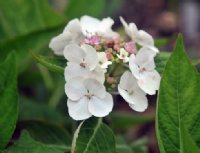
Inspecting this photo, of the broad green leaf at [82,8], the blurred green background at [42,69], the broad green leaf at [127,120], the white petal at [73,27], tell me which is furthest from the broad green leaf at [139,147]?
the broad green leaf at [82,8]

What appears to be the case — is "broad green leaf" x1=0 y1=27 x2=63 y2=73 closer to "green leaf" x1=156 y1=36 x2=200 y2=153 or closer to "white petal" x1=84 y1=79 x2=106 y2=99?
"white petal" x1=84 y1=79 x2=106 y2=99

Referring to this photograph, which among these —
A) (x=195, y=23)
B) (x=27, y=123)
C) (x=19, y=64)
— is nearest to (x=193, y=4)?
(x=195, y=23)

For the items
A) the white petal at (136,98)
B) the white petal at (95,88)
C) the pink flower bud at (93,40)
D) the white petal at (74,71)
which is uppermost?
the pink flower bud at (93,40)

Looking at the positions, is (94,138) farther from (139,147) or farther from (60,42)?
(139,147)

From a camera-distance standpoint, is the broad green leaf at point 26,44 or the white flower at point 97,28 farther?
the broad green leaf at point 26,44

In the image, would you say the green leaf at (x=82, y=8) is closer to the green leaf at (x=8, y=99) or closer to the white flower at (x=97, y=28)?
the white flower at (x=97, y=28)

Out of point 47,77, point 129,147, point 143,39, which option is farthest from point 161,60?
point 47,77
